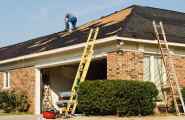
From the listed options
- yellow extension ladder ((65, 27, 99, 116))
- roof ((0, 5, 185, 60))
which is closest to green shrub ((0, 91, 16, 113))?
roof ((0, 5, 185, 60))

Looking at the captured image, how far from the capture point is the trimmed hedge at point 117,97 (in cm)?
1129

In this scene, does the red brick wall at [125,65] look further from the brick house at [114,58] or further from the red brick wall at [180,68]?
the red brick wall at [180,68]

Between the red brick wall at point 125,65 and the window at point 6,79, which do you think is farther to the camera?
the window at point 6,79

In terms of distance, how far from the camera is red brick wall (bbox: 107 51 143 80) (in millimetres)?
12914

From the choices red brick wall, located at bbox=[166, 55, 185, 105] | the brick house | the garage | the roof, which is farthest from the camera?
the garage

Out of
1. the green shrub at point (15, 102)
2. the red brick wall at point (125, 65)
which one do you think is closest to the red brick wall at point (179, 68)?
the red brick wall at point (125, 65)

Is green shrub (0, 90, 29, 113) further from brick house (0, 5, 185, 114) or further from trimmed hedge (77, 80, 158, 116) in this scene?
trimmed hedge (77, 80, 158, 116)

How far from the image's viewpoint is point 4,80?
20031 mm

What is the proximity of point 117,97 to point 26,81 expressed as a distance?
8.36 metres

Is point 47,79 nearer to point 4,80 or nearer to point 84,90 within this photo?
point 4,80

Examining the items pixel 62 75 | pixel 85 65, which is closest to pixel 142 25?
pixel 85 65

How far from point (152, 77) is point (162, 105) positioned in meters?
1.43

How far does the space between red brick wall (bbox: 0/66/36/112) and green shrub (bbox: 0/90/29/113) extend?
0.37 m

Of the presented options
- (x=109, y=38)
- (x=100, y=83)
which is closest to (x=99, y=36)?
(x=109, y=38)
